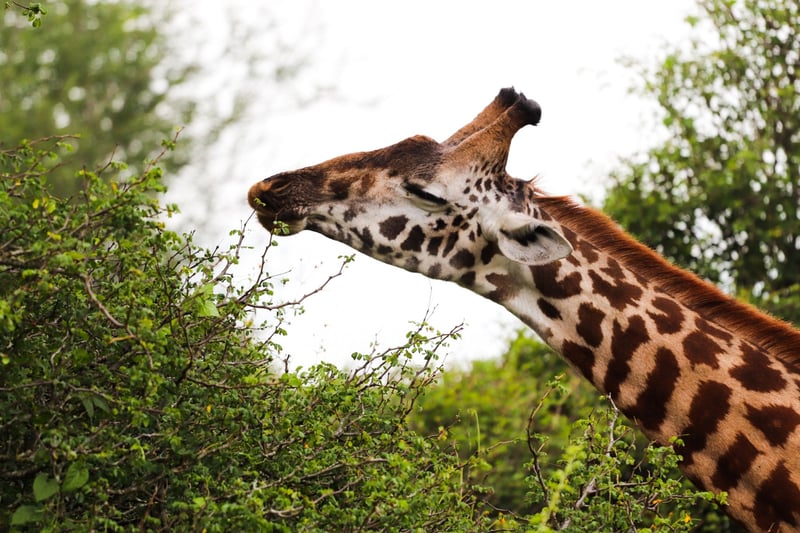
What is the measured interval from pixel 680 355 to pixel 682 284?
48 cm

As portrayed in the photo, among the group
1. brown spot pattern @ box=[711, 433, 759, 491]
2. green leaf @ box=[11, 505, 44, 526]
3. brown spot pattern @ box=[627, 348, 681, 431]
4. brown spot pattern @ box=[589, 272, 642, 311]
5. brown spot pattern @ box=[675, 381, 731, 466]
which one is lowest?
brown spot pattern @ box=[711, 433, 759, 491]

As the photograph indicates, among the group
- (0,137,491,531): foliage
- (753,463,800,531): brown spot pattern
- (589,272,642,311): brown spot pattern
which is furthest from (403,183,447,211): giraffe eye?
(753,463,800,531): brown spot pattern

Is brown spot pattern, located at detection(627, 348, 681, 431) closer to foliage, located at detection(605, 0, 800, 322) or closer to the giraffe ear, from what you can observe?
the giraffe ear

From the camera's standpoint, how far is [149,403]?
12.2 feet

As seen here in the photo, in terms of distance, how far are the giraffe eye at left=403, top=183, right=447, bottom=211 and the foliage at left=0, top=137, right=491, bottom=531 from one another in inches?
43.6

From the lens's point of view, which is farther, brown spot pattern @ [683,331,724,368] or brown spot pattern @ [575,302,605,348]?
brown spot pattern @ [575,302,605,348]

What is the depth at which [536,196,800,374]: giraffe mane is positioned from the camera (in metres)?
4.98

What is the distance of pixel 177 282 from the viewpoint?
4168mm

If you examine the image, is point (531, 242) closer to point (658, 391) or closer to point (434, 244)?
point (434, 244)

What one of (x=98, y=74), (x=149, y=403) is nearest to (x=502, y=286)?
(x=149, y=403)

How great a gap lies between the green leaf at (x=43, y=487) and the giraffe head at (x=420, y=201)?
185 cm

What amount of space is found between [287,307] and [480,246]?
3.72 ft

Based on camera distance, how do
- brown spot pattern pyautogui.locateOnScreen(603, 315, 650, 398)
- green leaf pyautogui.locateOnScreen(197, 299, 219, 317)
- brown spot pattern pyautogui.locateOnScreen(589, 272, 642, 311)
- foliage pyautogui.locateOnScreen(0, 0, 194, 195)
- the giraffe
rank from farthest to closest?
foliage pyautogui.locateOnScreen(0, 0, 194, 195) < brown spot pattern pyautogui.locateOnScreen(589, 272, 642, 311) < brown spot pattern pyautogui.locateOnScreen(603, 315, 650, 398) < the giraffe < green leaf pyautogui.locateOnScreen(197, 299, 219, 317)

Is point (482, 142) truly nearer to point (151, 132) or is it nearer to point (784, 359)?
point (784, 359)
